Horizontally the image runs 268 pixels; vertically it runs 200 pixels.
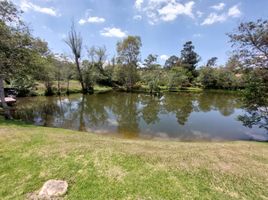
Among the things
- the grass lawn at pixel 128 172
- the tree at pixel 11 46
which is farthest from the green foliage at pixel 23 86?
the grass lawn at pixel 128 172

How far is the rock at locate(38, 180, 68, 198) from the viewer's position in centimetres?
367

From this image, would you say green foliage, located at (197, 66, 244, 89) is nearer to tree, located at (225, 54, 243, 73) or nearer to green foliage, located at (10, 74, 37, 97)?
tree, located at (225, 54, 243, 73)

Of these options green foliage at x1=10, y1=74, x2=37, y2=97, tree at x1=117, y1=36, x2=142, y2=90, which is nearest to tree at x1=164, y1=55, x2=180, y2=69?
tree at x1=117, y1=36, x2=142, y2=90

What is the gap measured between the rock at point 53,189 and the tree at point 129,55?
3496 centimetres

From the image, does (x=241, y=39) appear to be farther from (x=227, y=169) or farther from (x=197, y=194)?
(x=197, y=194)

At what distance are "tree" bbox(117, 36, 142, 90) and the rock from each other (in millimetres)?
34962

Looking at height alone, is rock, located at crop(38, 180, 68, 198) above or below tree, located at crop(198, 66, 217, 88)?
below

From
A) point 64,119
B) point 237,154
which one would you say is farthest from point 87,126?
point 237,154

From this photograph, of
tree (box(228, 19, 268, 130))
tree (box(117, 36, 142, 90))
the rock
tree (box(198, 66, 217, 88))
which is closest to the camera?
the rock

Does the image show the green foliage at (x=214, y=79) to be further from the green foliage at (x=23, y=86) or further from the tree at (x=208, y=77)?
the green foliage at (x=23, y=86)

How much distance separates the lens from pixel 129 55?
38062 mm

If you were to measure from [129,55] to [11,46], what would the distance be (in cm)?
2909

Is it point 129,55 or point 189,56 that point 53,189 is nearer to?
point 129,55

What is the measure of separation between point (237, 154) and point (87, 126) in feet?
29.9
